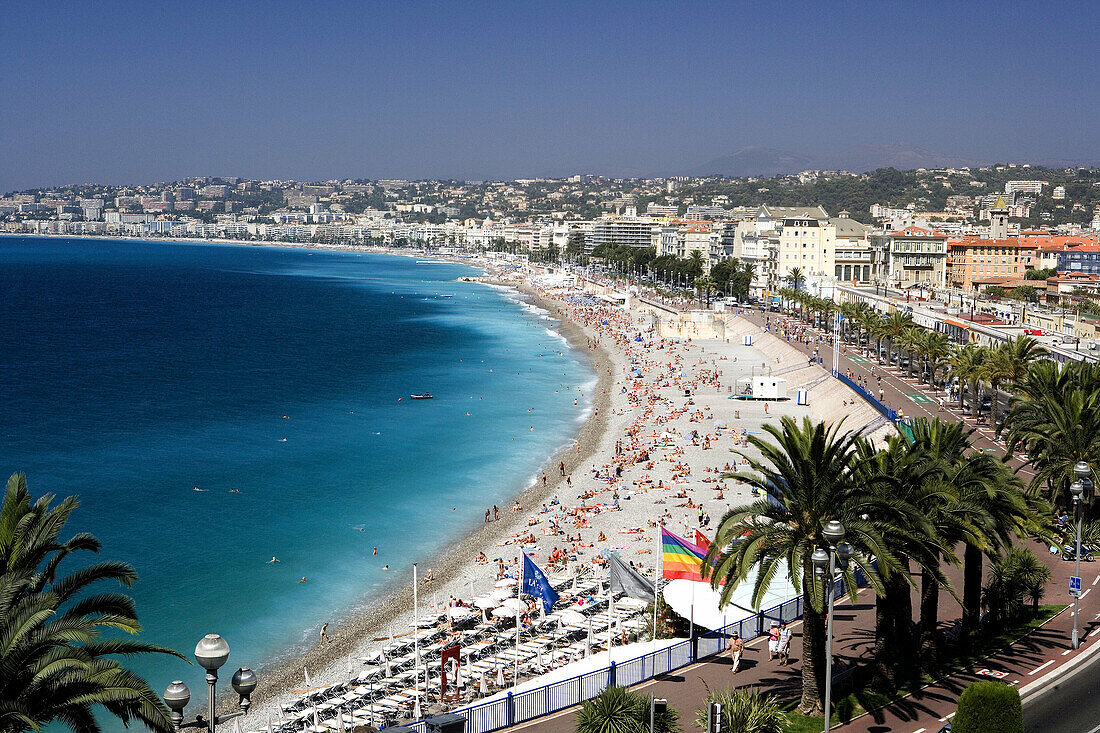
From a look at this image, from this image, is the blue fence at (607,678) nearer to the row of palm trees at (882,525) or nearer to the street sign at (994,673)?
the row of palm trees at (882,525)

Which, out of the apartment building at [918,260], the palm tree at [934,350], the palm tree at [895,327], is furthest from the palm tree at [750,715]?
the apartment building at [918,260]

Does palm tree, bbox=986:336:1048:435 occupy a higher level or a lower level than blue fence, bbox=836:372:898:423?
higher

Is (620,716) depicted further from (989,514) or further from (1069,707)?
(989,514)

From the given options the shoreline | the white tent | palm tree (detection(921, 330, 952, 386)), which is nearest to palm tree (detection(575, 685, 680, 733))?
the white tent

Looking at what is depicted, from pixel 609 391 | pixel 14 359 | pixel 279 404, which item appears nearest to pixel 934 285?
pixel 609 391

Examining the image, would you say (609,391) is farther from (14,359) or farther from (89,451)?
(14,359)

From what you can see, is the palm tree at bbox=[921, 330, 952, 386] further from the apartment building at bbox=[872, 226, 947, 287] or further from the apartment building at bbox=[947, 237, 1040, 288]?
the apartment building at bbox=[947, 237, 1040, 288]

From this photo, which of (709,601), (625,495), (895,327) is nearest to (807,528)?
(709,601)
